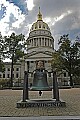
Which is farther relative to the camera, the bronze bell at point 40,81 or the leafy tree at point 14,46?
the leafy tree at point 14,46

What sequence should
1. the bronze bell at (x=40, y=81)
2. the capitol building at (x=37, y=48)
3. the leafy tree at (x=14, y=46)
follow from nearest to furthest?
the bronze bell at (x=40, y=81) < the leafy tree at (x=14, y=46) < the capitol building at (x=37, y=48)

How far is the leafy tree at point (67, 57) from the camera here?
148 feet

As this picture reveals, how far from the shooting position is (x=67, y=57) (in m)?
46.4

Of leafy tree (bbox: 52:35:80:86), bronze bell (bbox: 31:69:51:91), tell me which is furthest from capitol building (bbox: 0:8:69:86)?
bronze bell (bbox: 31:69:51:91)

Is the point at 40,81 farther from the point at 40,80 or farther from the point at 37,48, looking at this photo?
the point at 37,48

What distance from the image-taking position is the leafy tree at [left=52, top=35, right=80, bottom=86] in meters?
45.1

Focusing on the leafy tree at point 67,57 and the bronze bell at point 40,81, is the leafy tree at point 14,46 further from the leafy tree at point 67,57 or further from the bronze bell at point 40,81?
the bronze bell at point 40,81

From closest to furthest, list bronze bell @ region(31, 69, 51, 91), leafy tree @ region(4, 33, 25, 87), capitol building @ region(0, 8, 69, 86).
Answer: bronze bell @ region(31, 69, 51, 91)
leafy tree @ region(4, 33, 25, 87)
capitol building @ region(0, 8, 69, 86)

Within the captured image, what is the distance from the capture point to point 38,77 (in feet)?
33.1

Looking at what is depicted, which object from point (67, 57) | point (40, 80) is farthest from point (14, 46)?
point (40, 80)

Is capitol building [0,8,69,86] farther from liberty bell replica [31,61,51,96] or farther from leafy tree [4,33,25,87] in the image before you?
liberty bell replica [31,61,51,96]

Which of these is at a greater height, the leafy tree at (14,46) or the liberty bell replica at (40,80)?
the leafy tree at (14,46)

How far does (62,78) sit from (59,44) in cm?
2845

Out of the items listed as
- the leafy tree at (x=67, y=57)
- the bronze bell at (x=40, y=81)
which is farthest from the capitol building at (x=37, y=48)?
the bronze bell at (x=40, y=81)
